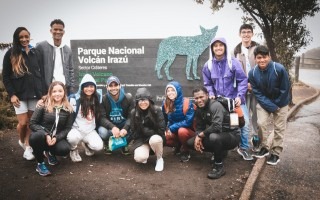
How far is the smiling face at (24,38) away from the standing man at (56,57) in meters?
0.36

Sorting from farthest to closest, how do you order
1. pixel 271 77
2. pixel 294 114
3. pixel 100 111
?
1. pixel 294 114
2. pixel 100 111
3. pixel 271 77

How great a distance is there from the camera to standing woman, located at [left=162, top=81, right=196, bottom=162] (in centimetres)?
507

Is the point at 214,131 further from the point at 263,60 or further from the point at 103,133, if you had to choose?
the point at 103,133

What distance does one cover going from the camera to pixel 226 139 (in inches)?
184

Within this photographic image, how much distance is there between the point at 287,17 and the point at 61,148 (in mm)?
8782

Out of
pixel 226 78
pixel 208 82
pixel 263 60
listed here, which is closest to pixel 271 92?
pixel 263 60

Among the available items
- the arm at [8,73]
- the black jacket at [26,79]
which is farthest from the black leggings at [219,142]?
the arm at [8,73]

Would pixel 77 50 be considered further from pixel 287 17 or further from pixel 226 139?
pixel 287 17

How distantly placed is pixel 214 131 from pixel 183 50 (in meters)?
3.21

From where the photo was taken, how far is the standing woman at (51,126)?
459 cm

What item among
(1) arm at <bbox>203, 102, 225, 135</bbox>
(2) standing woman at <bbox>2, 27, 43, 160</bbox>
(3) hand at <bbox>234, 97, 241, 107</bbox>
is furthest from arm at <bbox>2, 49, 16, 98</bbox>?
(3) hand at <bbox>234, 97, 241, 107</bbox>

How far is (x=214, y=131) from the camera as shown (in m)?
4.60

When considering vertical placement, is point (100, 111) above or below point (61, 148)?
above

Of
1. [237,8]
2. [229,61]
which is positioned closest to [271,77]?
[229,61]
